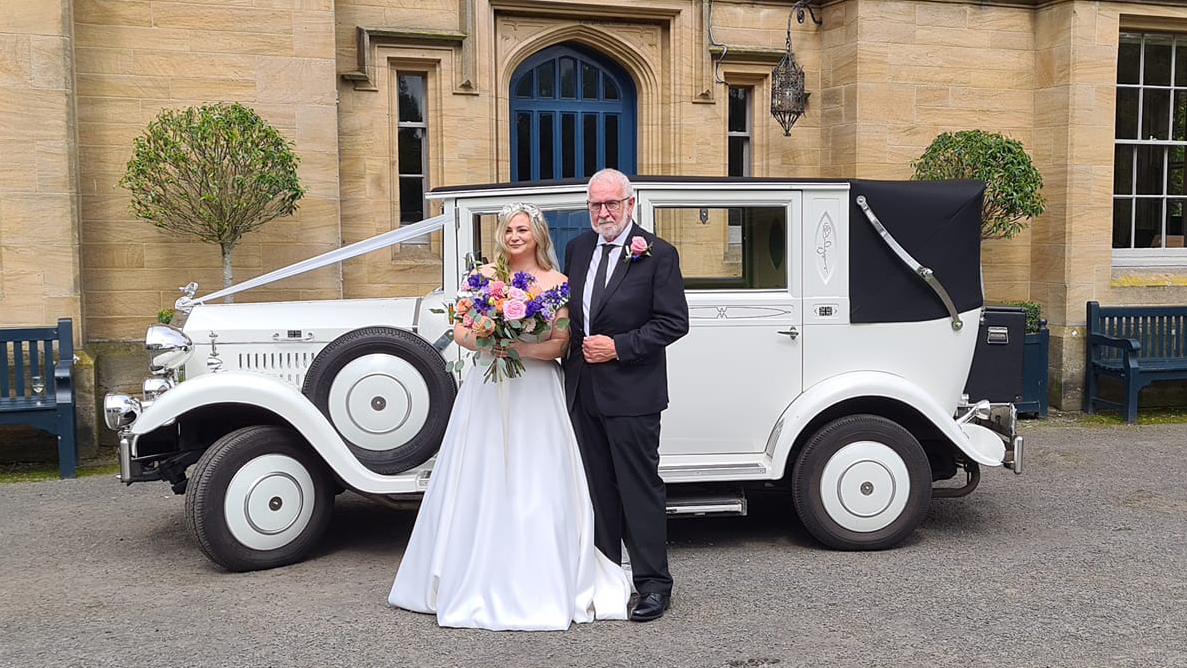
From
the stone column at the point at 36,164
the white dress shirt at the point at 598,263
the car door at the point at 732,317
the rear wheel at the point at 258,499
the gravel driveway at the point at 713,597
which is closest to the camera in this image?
the gravel driveway at the point at 713,597

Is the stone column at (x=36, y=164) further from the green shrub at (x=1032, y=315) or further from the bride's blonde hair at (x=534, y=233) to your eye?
the green shrub at (x=1032, y=315)

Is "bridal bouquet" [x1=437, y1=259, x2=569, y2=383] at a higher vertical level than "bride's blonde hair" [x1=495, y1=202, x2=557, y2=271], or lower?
lower

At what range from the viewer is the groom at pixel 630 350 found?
16.4ft

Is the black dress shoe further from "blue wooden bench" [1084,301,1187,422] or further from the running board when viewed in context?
"blue wooden bench" [1084,301,1187,422]

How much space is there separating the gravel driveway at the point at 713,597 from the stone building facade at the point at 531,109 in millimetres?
2632

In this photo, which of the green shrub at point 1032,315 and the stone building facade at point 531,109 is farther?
the green shrub at point 1032,315

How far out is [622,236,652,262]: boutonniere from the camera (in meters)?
5.00

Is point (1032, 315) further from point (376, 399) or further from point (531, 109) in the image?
point (376, 399)

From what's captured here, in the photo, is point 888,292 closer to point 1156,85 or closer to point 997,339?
point 997,339

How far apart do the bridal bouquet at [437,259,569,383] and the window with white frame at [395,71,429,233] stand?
570 centimetres

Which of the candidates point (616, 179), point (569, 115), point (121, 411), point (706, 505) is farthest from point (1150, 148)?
point (121, 411)

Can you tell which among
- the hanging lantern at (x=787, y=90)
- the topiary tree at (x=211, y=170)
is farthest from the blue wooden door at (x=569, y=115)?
the topiary tree at (x=211, y=170)

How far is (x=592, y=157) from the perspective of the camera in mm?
11344

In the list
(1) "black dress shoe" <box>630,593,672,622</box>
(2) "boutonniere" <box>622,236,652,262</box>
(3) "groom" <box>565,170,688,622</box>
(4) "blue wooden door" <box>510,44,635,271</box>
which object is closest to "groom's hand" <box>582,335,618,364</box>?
(3) "groom" <box>565,170,688,622</box>
